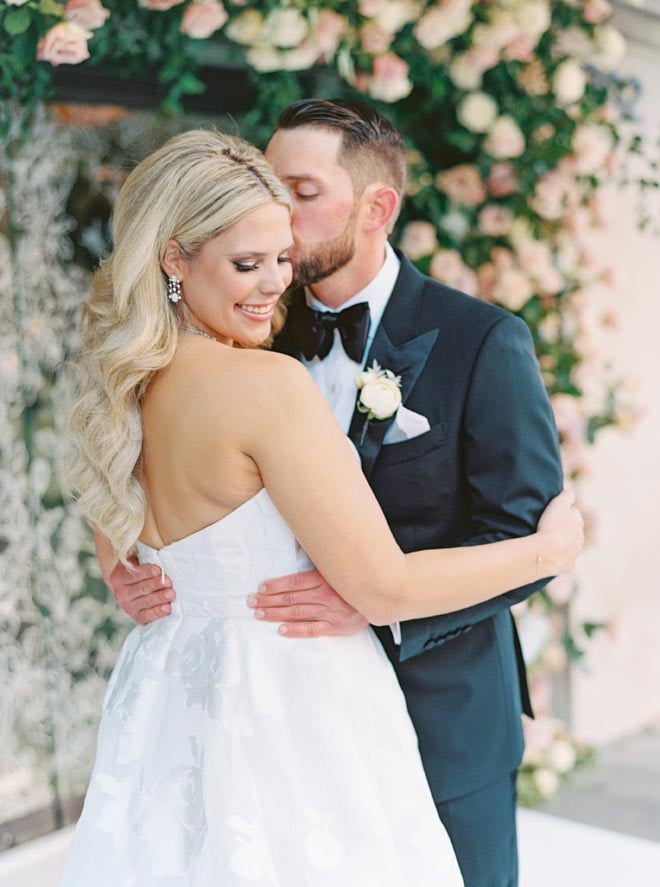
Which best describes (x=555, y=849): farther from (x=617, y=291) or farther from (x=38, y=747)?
(x=617, y=291)

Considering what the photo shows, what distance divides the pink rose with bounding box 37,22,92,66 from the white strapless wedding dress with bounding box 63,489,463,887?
136cm

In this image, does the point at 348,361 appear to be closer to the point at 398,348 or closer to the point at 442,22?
the point at 398,348

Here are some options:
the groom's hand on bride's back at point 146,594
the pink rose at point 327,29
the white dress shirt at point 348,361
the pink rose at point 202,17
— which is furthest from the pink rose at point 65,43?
the groom's hand on bride's back at point 146,594

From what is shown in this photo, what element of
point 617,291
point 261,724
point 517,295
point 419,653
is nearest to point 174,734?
point 261,724

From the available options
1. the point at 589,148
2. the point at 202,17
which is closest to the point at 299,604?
the point at 202,17

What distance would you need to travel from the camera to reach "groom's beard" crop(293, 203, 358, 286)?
2281 mm

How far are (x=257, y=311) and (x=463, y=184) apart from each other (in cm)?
207

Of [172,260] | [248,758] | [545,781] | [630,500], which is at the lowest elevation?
[545,781]

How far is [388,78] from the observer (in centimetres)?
347

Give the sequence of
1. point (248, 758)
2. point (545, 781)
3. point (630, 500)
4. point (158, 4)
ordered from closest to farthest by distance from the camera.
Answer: point (248, 758), point (158, 4), point (545, 781), point (630, 500)

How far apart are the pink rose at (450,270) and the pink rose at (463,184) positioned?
19 cm

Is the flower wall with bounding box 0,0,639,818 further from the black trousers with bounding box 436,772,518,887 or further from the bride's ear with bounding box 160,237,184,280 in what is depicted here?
the black trousers with bounding box 436,772,518,887

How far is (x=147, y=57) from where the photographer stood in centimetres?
334

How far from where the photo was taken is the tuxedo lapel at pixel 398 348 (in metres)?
2.16
